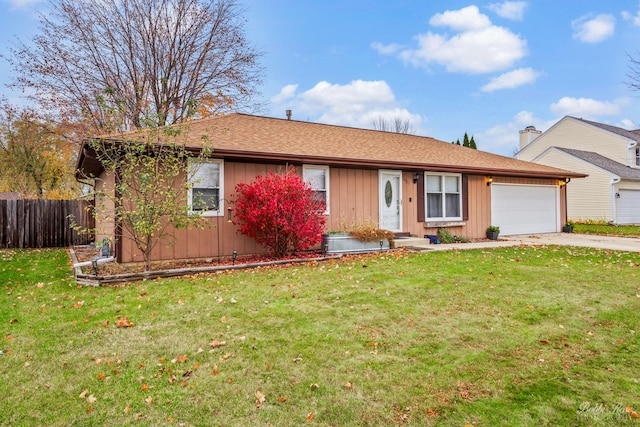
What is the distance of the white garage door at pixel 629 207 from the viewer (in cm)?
1933

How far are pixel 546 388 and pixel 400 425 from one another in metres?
1.22

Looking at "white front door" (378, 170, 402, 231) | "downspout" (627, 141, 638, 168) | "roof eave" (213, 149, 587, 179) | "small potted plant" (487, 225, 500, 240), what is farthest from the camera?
"downspout" (627, 141, 638, 168)

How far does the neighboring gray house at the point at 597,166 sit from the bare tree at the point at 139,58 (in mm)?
17964

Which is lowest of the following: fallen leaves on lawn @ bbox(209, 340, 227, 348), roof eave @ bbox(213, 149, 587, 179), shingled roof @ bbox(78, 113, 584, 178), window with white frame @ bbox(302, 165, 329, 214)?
fallen leaves on lawn @ bbox(209, 340, 227, 348)

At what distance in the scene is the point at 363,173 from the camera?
10.6 m

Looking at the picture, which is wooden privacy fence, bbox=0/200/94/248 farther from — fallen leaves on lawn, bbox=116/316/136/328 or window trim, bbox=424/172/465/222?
window trim, bbox=424/172/465/222

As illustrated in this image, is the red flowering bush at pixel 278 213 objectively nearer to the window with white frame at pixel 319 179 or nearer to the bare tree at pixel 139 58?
the window with white frame at pixel 319 179

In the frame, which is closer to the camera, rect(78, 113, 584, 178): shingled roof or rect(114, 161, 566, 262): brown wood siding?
rect(114, 161, 566, 262): brown wood siding

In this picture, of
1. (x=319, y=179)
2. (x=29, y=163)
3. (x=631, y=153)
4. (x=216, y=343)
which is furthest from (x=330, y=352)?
(x=29, y=163)

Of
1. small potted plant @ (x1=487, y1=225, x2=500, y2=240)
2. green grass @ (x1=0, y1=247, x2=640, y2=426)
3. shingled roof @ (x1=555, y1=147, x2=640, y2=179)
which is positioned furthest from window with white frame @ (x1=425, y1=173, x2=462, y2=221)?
shingled roof @ (x1=555, y1=147, x2=640, y2=179)

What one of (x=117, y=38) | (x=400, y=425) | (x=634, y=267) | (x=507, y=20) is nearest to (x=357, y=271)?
(x=400, y=425)

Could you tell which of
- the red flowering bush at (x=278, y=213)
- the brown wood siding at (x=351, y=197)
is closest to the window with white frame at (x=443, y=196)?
the brown wood siding at (x=351, y=197)

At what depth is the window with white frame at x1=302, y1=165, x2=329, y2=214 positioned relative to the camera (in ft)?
32.1

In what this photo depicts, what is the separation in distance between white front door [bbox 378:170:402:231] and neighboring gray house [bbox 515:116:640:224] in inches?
569
